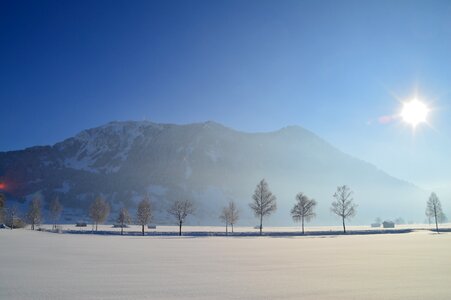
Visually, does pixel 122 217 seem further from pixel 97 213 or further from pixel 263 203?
pixel 263 203

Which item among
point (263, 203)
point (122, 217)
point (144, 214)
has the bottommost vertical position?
point (122, 217)

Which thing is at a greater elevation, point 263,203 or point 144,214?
point 263,203

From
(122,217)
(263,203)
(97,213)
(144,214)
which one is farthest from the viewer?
(97,213)

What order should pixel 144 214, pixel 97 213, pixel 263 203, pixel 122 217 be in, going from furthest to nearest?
pixel 97 213 → pixel 122 217 → pixel 144 214 → pixel 263 203

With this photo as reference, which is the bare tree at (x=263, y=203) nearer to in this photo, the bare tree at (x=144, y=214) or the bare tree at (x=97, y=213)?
the bare tree at (x=144, y=214)

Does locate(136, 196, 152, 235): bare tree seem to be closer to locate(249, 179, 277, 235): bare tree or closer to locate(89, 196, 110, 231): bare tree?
locate(89, 196, 110, 231): bare tree

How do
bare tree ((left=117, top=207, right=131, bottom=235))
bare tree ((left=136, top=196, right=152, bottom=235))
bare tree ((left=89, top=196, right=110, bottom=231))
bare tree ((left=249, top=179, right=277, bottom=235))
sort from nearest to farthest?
bare tree ((left=249, top=179, right=277, bottom=235))
bare tree ((left=136, top=196, right=152, bottom=235))
bare tree ((left=117, top=207, right=131, bottom=235))
bare tree ((left=89, top=196, right=110, bottom=231))

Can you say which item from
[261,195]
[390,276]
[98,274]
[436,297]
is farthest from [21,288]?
[261,195]

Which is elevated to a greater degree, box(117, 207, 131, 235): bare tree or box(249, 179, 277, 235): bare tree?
box(249, 179, 277, 235): bare tree

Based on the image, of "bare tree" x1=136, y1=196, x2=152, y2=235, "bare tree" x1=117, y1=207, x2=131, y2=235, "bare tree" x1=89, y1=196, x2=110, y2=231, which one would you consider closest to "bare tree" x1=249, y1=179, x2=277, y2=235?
"bare tree" x1=136, y1=196, x2=152, y2=235

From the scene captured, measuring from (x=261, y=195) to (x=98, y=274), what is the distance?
73.2 meters

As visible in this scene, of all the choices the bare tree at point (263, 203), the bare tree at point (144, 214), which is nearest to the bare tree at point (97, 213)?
the bare tree at point (144, 214)

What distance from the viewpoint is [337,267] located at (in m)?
16.5

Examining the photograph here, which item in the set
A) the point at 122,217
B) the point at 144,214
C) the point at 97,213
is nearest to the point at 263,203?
the point at 144,214
